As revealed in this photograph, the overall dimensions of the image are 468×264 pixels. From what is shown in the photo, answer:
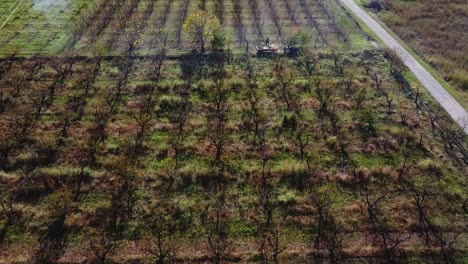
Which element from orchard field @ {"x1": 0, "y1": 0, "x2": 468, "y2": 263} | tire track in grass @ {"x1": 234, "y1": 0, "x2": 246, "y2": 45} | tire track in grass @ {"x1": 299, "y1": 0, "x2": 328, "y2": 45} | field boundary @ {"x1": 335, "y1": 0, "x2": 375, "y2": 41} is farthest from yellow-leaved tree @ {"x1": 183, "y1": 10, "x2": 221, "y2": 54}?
field boundary @ {"x1": 335, "y1": 0, "x2": 375, "y2": 41}

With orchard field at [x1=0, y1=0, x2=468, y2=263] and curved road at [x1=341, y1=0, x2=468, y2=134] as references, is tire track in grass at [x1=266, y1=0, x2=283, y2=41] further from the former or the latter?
curved road at [x1=341, y1=0, x2=468, y2=134]

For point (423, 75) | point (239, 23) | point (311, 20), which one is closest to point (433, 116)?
point (423, 75)

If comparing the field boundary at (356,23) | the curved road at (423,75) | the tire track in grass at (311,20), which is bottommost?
the curved road at (423,75)

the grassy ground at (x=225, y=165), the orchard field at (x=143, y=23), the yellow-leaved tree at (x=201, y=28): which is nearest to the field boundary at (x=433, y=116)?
the grassy ground at (x=225, y=165)

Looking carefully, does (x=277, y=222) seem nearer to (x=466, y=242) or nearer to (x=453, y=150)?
(x=466, y=242)

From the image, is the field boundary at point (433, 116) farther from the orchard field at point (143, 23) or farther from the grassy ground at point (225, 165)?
the orchard field at point (143, 23)

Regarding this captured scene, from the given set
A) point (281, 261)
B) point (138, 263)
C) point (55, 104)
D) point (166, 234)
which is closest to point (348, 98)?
point (281, 261)
